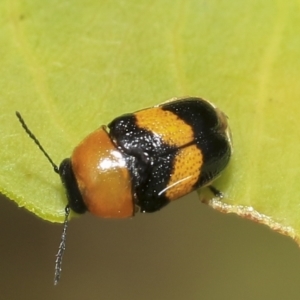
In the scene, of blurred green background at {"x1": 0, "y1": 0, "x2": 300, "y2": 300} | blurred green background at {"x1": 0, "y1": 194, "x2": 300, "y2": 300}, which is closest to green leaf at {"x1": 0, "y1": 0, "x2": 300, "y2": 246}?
blurred green background at {"x1": 0, "y1": 0, "x2": 300, "y2": 300}

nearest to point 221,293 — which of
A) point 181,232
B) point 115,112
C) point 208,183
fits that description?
point 181,232

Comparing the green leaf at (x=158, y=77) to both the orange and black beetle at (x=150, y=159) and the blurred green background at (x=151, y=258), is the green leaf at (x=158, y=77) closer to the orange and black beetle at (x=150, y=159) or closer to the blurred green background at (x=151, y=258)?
the orange and black beetle at (x=150, y=159)

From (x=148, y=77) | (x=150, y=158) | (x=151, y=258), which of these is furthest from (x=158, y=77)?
(x=151, y=258)

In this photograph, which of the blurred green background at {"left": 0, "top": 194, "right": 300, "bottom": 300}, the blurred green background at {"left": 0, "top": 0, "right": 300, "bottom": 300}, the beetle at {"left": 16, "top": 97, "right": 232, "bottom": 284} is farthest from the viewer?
the blurred green background at {"left": 0, "top": 194, "right": 300, "bottom": 300}

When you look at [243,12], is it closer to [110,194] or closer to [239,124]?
[239,124]

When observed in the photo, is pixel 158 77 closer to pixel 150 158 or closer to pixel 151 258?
pixel 150 158

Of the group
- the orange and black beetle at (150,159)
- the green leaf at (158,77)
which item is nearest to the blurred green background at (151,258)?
the orange and black beetle at (150,159)

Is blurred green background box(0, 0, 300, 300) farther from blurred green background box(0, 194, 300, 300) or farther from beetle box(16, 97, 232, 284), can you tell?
blurred green background box(0, 194, 300, 300)
